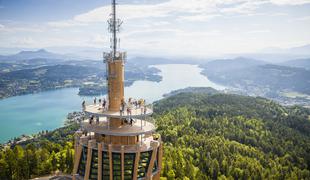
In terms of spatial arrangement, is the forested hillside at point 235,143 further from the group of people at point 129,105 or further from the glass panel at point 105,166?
the glass panel at point 105,166

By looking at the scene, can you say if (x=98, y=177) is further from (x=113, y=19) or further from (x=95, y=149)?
(x=113, y=19)

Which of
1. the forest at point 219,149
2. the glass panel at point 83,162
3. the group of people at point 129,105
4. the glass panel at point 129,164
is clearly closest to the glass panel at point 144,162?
the glass panel at point 129,164

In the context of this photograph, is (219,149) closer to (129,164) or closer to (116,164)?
(129,164)

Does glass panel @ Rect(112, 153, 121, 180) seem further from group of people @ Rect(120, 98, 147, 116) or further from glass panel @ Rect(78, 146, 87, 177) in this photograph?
group of people @ Rect(120, 98, 147, 116)

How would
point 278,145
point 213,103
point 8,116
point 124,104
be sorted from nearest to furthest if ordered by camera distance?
point 124,104 < point 278,145 < point 213,103 < point 8,116

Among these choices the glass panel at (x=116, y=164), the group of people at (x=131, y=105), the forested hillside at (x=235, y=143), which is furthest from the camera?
the forested hillside at (x=235, y=143)

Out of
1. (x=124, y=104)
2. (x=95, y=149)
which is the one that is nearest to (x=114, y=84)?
(x=124, y=104)

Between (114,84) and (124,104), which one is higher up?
(114,84)

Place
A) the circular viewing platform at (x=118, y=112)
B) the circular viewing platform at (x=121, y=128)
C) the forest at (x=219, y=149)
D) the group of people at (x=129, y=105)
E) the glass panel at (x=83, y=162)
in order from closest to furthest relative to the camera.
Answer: the circular viewing platform at (x=121, y=128)
the circular viewing platform at (x=118, y=112)
the group of people at (x=129, y=105)
the glass panel at (x=83, y=162)
the forest at (x=219, y=149)
